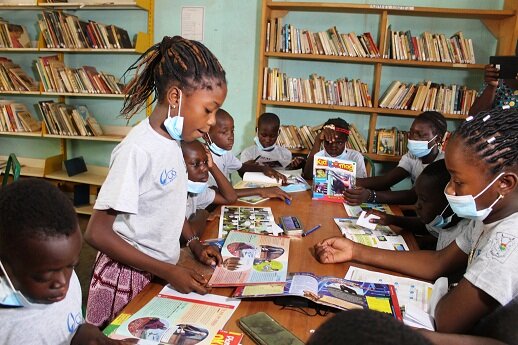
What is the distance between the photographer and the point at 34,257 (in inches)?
28.6

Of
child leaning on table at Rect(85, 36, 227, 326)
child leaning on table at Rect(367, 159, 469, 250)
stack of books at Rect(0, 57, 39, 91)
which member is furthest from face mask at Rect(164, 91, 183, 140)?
stack of books at Rect(0, 57, 39, 91)

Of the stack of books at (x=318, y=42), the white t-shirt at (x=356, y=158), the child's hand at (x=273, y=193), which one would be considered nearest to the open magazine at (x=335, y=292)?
the child's hand at (x=273, y=193)

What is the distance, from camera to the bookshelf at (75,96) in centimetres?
378

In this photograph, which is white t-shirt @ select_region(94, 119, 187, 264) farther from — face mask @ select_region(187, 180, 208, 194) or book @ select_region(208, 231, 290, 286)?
face mask @ select_region(187, 180, 208, 194)

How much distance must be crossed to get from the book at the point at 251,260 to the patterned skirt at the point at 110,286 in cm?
25

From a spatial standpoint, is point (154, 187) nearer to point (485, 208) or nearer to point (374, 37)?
point (485, 208)

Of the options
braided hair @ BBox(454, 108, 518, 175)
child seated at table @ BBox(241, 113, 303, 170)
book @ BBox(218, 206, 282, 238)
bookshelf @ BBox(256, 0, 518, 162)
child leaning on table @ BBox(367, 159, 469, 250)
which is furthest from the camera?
bookshelf @ BBox(256, 0, 518, 162)

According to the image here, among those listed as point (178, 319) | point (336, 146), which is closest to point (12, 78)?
point (336, 146)

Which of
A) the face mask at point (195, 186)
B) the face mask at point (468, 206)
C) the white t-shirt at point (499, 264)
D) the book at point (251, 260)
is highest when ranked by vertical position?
the face mask at point (468, 206)

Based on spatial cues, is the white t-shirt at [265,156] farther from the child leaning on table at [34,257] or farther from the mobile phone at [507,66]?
the child leaning on table at [34,257]

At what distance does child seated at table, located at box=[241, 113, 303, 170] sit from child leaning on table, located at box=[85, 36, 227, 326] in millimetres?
1941

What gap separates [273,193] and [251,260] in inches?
35.7

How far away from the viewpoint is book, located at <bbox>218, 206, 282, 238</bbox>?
5.57 ft

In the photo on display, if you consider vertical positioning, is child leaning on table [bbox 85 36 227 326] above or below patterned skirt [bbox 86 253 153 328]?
above
